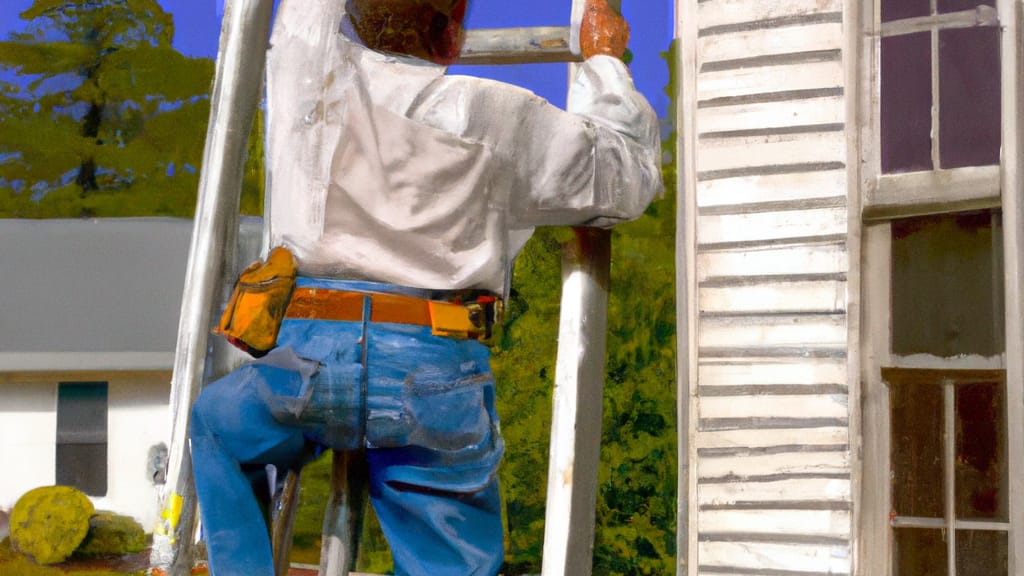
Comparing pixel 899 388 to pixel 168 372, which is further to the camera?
pixel 168 372

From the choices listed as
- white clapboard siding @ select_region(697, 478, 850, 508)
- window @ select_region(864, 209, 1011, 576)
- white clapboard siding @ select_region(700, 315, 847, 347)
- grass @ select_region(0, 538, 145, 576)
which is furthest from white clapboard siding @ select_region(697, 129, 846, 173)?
grass @ select_region(0, 538, 145, 576)

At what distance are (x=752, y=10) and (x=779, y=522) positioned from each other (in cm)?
119

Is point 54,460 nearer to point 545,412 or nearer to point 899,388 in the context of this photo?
point 545,412

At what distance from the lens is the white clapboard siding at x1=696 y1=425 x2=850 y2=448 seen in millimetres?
3127

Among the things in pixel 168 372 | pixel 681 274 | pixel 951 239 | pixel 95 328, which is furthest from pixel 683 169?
pixel 95 328

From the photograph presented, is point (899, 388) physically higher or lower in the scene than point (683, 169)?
lower

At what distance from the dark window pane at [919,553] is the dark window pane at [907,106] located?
2.74 ft

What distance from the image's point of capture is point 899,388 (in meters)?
3.20

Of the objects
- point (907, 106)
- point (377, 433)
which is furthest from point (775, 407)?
point (377, 433)

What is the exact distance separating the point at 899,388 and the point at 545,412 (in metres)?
0.84

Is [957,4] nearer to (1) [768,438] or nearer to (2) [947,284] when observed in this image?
(2) [947,284]

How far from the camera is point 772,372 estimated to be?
3188 mm

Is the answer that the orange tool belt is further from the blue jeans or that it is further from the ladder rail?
the ladder rail

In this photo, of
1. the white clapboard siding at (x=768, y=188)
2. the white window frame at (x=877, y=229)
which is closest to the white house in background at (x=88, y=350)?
the white clapboard siding at (x=768, y=188)
